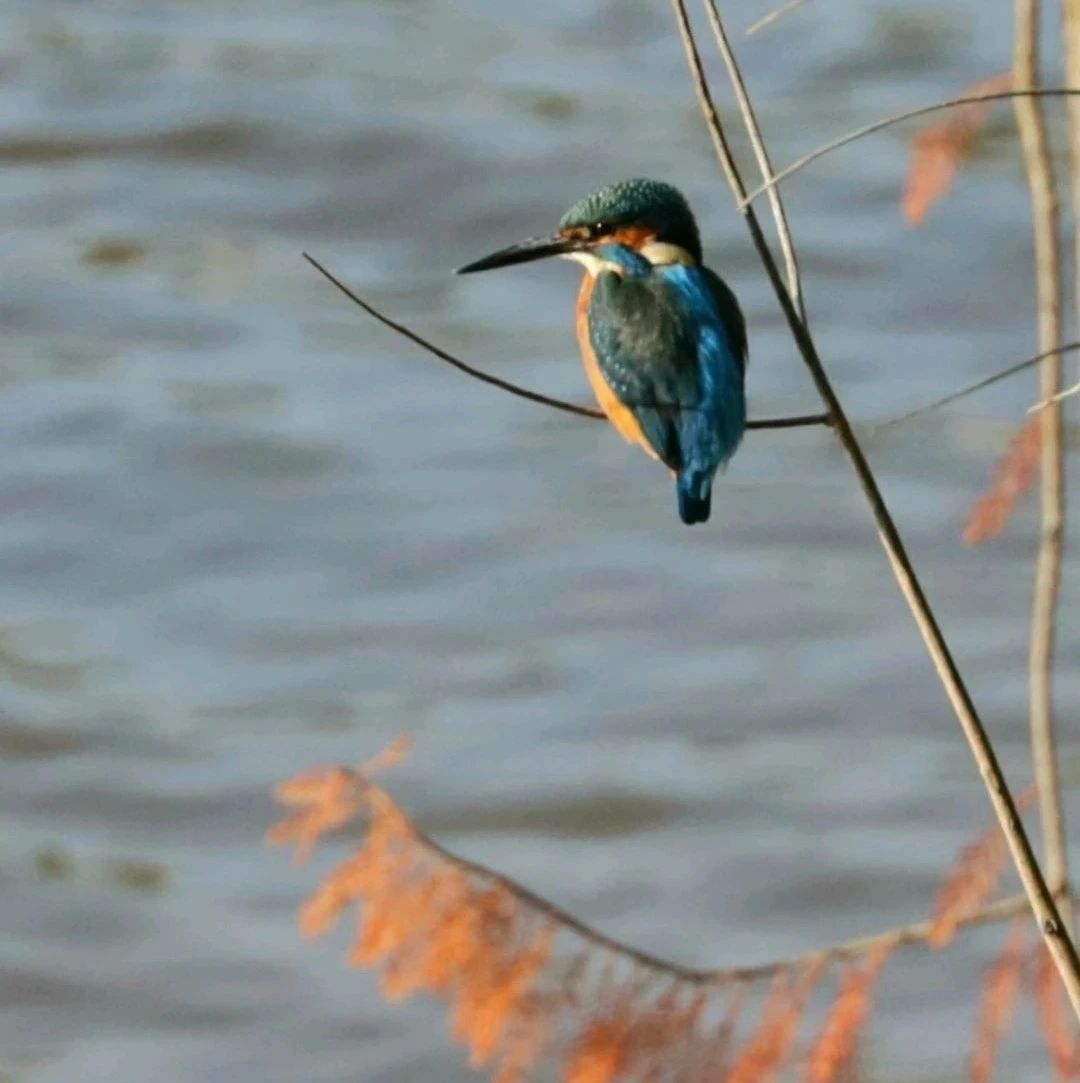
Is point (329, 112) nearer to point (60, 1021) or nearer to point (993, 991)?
point (60, 1021)

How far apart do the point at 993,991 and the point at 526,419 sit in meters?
3.96

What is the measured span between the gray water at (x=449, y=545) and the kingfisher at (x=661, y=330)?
2479mm

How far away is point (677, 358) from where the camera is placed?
8.89 ft

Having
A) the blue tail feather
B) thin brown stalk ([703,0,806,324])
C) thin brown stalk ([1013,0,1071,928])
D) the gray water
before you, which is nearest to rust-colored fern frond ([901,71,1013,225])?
thin brown stalk ([1013,0,1071,928])

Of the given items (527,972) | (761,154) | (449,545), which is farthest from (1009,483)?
(449,545)

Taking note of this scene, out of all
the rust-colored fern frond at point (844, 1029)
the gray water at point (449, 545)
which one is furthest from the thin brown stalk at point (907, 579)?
the gray water at point (449, 545)

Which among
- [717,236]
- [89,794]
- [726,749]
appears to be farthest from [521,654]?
[717,236]

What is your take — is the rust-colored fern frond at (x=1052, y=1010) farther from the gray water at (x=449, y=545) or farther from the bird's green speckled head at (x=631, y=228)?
the gray water at (x=449, y=545)

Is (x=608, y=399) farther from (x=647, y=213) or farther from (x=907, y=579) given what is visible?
(x=907, y=579)

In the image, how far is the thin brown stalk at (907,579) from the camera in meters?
1.99

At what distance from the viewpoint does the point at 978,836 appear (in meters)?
→ 5.69

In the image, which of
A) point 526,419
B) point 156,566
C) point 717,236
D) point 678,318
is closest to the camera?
point 678,318

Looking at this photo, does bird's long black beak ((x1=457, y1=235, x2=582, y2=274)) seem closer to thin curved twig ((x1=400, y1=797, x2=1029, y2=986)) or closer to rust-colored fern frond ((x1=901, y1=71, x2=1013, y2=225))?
rust-colored fern frond ((x1=901, y1=71, x2=1013, y2=225))

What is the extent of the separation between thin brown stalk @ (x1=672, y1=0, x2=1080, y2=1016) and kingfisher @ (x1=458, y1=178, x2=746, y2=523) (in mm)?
541
